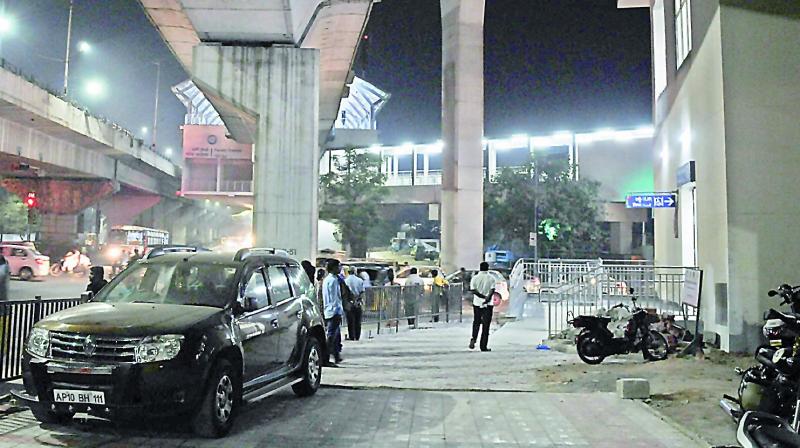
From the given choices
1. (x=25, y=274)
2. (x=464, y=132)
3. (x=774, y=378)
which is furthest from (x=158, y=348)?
(x=464, y=132)

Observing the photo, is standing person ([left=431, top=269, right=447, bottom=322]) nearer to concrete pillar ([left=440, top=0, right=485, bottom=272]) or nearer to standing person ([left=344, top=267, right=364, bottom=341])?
standing person ([left=344, top=267, right=364, bottom=341])

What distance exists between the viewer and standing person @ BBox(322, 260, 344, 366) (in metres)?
10.5

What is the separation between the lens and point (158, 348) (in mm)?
5461

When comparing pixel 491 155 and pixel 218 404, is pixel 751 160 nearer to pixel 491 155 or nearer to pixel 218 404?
pixel 218 404

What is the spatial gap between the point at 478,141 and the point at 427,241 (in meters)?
25.2

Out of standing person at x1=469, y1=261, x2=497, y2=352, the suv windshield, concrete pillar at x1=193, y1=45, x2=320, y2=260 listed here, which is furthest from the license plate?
concrete pillar at x1=193, y1=45, x2=320, y2=260

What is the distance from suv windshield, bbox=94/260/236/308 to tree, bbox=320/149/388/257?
4069cm

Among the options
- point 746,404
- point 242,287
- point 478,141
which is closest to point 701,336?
point 746,404

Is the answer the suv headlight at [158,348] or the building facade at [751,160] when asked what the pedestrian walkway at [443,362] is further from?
the suv headlight at [158,348]

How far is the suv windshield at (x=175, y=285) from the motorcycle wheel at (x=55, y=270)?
31124mm

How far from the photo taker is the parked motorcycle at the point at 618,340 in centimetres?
1071

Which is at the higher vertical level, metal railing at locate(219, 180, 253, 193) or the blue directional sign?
metal railing at locate(219, 180, 253, 193)

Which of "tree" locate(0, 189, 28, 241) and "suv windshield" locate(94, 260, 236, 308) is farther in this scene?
"tree" locate(0, 189, 28, 241)

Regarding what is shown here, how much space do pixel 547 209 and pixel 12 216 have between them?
42681mm
